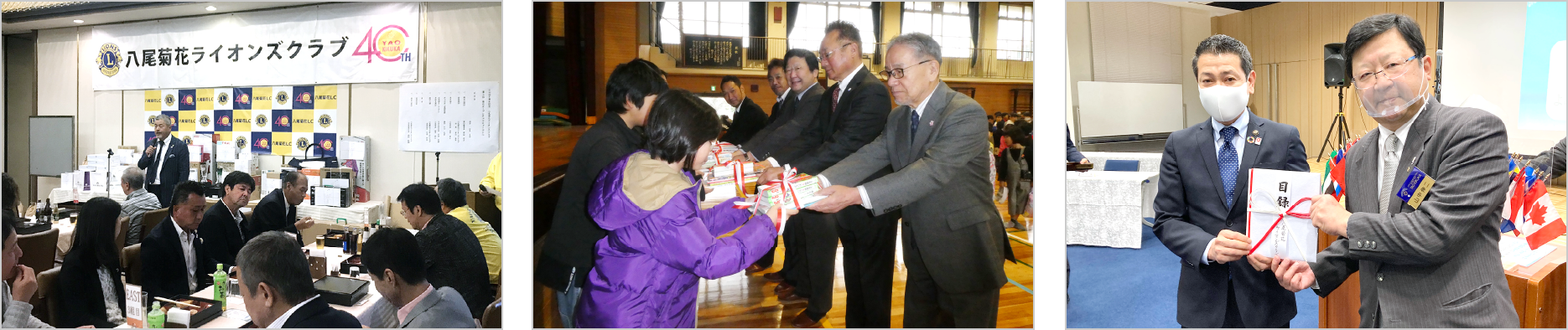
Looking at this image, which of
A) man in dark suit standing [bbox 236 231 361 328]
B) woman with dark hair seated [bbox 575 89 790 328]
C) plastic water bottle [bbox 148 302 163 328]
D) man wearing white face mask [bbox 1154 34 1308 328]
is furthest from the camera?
plastic water bottle [bbox 148 302 163 328]

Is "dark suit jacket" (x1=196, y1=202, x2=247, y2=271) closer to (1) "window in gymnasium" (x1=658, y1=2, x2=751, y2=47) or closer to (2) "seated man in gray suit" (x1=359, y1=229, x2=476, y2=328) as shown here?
(2) "seated man in gray suit" (x1=359, y1=229, x2=476, y2=328)

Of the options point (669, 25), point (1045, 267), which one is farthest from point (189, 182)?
point (1045, 267)

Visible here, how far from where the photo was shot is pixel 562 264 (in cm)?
238

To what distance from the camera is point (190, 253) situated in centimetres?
277

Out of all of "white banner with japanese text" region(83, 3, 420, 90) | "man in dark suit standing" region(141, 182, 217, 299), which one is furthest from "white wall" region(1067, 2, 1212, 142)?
"man in dark suit standing" region(141, 182, 217, 299)

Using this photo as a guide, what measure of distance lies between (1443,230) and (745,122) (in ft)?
6.37

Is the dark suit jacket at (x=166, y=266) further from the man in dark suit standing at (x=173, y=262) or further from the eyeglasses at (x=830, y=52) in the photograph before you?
the eyeglasses at (x=830, y=52)

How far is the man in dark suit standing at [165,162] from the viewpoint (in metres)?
2.82

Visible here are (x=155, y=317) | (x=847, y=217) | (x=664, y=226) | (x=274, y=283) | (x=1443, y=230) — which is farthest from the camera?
(x=155, y=317)

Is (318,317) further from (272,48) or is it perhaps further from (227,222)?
(272,48)

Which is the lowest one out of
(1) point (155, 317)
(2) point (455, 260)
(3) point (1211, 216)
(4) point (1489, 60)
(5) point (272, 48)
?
(1) point (155, 317)

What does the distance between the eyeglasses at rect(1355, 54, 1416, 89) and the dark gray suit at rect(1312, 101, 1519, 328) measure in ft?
0.38

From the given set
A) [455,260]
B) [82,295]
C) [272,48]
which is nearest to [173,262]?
[82,295]

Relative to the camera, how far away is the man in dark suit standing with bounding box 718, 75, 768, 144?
7.42ft
